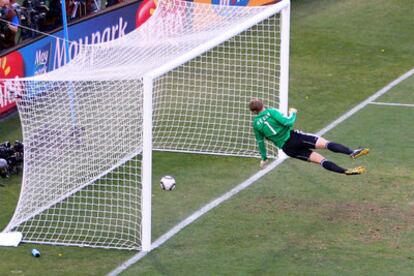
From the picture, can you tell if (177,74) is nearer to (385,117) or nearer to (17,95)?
(385,117)

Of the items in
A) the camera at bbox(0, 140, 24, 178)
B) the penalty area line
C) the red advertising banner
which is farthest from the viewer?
the red advertising banner

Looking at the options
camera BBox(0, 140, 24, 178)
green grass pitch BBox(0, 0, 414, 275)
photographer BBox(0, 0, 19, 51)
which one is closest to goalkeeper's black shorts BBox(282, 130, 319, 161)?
green grass pitch BBox(0, 0, 414, 275)

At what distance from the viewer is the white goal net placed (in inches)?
607

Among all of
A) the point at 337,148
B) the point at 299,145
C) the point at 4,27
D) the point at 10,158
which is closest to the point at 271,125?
the point at 299,145

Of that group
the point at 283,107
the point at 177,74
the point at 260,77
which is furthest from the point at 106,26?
the point at 283,107

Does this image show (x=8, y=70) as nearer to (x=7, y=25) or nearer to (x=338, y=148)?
(x=7, y=25)

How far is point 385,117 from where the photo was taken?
20.1 metres

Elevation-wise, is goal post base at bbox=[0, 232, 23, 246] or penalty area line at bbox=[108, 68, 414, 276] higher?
goal post base at bbox=[0, 232, 23, 246]

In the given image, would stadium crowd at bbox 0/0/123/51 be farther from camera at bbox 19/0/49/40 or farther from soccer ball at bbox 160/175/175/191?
soccer ball at bbox 160/175/175/191

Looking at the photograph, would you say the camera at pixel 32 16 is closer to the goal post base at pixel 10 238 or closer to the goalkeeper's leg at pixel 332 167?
the goal post base at pixel 10 238

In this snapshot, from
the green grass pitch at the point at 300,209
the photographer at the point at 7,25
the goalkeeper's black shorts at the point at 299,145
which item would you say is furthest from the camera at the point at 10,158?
the goalkeeper's black shorts at the point at 299,145

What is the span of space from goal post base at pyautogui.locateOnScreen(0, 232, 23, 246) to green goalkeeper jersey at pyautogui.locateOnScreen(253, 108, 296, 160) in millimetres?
3616

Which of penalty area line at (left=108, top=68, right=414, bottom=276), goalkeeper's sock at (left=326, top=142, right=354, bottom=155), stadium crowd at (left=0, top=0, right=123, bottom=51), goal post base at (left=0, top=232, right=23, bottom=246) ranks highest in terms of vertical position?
goalkeeper's sock at (left=326, top=142, right=354, bottom=155)

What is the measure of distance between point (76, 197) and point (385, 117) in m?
6.54
